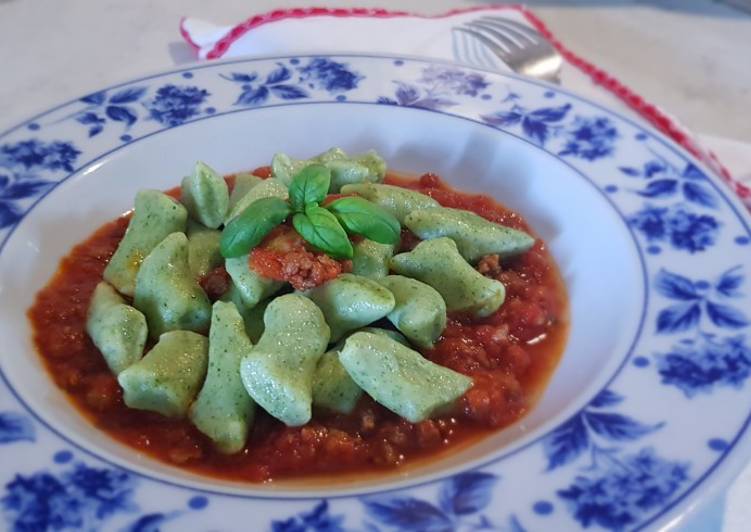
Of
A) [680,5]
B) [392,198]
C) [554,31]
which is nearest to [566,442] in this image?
[392,198]

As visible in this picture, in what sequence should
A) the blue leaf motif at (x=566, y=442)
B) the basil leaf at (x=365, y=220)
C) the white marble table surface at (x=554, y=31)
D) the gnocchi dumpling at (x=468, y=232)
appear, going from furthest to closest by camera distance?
1. the white marble table surface at (x=554, y=31)
2. the gnocchi dumpling at (x=468, y=232)
3. the basil leaf at (x=365, y=220)
4. the blue leaf motif at (x=566, y=442)

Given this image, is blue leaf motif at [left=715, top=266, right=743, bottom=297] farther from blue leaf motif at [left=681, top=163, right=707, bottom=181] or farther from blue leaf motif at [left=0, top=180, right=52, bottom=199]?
blue leaf motif at [left=0, top=180, right=52, bottom=199]

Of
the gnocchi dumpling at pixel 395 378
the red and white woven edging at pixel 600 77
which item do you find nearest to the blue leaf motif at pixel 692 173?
the red and white woven edging at pixel 600 77

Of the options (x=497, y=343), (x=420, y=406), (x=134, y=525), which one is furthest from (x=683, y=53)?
(x=134, y=525)

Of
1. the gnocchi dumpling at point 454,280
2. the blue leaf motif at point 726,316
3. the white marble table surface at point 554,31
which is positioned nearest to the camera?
the blue leaf motif at point 726,316

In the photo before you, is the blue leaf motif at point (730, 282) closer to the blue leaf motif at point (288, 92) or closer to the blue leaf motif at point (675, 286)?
the blue leaf motif at point (675, 286)

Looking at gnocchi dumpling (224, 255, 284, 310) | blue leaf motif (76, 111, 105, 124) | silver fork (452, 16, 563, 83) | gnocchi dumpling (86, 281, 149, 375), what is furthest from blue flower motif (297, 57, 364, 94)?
gnocchi dumpling (86, 281, 149, 375)
